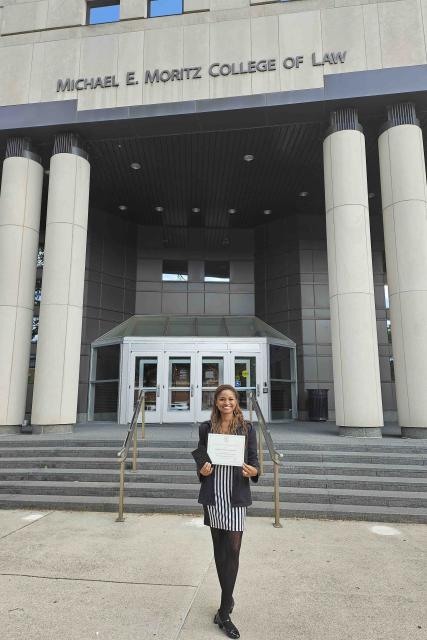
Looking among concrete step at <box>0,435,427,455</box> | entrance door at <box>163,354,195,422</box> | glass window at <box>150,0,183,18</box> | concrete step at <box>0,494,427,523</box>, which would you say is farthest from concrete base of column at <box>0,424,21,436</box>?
glass window at <box>150,0,183,18</box>

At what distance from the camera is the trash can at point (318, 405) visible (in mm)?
14586

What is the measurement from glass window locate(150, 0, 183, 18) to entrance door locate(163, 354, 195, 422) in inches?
392

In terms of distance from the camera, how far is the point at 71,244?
11.1 m

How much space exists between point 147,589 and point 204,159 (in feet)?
37.9

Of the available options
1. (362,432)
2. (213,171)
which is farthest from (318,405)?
(213,171)

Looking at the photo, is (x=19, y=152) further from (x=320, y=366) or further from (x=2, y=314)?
(x=320, y=366)

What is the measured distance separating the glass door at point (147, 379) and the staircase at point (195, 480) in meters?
5.49

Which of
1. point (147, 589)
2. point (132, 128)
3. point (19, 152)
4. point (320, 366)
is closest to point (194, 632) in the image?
point (147, 589)

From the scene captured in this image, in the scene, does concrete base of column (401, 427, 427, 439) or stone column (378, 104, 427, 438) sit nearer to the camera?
concrete base of column (401, 427, 427, 439)

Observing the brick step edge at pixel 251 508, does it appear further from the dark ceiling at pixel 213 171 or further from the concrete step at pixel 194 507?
the dark ceiling at pixel 213 171

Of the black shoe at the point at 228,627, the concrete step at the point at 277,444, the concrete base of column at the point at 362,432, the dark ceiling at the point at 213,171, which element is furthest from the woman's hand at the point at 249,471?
the dark ceiling at the point at 213,171

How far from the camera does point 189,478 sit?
23.7ft

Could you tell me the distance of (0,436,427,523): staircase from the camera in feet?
21.2

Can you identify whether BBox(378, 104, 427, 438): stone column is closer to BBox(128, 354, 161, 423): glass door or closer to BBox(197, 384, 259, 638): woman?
BBox(128, 354, 161, 423): glass door
